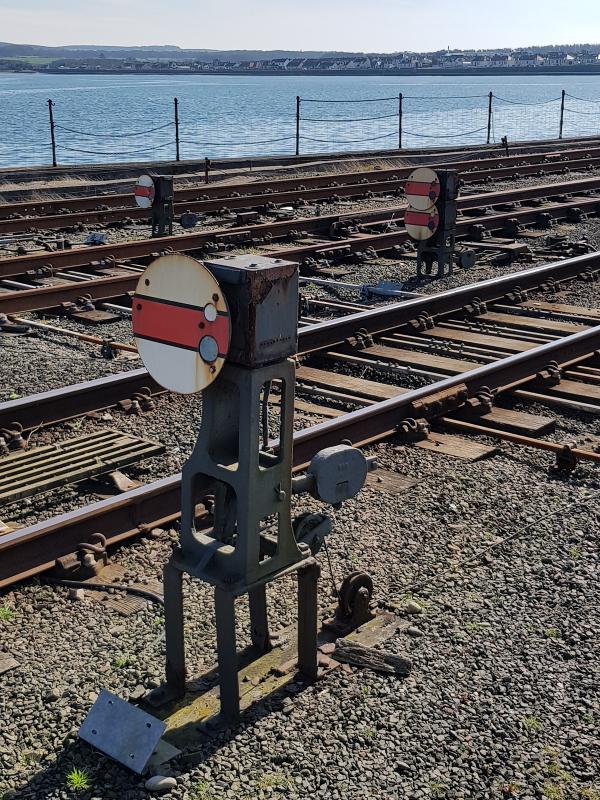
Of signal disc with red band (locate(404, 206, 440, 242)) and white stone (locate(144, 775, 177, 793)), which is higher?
signal disc with red band (locate(404, 206, 440, 242))

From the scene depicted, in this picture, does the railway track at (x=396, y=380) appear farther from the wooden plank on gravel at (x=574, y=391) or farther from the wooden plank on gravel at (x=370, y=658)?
the wooden plank on gravel at (x=370, y=658)

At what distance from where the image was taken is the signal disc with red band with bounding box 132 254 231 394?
12.2 feet

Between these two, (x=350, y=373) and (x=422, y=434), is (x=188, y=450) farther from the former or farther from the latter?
(x=350, y=373)

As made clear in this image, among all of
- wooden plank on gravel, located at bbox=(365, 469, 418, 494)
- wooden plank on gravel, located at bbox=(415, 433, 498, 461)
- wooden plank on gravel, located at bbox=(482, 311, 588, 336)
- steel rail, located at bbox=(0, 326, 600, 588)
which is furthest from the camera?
wooden plank on gravel, located at bbox=(482, 311, 588, 336)

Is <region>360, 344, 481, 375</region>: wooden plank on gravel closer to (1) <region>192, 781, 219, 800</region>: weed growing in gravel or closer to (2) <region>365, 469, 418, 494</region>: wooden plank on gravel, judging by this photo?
(2) <region>365, 469, 418, 494</region>: wooden plank on gravel

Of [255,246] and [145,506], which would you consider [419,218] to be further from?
[145,506]

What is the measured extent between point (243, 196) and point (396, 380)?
37.4ft

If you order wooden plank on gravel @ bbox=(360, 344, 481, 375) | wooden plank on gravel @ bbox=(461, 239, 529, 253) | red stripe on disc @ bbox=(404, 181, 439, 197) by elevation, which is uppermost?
red stripe on disc @ bbox=(404, 181, 439, 197)

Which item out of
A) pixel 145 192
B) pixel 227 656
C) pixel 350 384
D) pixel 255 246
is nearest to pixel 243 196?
pixel 145 192

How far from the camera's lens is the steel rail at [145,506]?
16.2 ft

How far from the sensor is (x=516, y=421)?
7250 mm

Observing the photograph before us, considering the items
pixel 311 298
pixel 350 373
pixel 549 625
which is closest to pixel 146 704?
pixel 549 625

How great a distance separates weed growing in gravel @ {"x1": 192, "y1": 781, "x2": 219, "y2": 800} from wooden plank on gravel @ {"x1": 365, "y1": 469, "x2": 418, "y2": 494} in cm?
278

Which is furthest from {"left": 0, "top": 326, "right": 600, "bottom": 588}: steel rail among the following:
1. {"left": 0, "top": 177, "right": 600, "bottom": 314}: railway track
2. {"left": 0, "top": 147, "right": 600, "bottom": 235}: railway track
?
{"left": 0, "top": 147, "right": 600, "bottom": 235}: railway track
